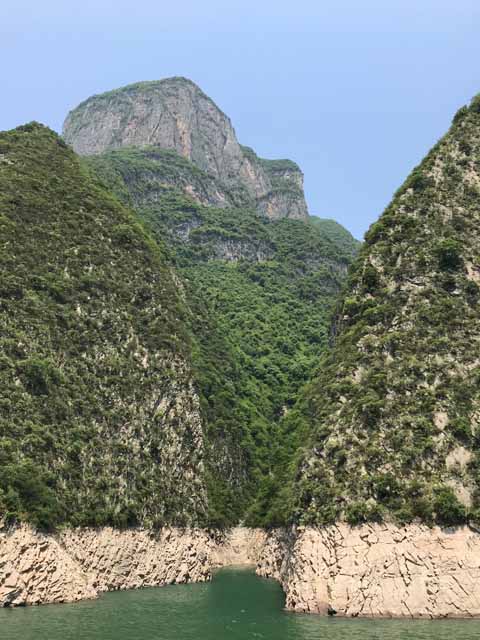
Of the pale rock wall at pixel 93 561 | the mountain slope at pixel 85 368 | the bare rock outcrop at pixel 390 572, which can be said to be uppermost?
the mountain slope at pixel 85 368

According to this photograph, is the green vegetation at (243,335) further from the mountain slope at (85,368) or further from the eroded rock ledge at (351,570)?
the eroded rock ledge at (351,570)

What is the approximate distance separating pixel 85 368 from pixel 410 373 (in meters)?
36.4

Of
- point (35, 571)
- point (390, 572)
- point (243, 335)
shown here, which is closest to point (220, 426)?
point (243, 335)

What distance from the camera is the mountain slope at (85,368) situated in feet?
215

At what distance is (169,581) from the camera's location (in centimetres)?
7300

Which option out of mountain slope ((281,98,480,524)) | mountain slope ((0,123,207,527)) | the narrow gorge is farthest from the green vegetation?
mountain slope ((281,98,480,524))

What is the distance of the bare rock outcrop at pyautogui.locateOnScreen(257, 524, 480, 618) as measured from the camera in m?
49.8

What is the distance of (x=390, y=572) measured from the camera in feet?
167

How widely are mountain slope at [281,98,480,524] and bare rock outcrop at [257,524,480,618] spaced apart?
1.49 metres

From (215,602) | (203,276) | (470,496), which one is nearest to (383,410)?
(470,496)

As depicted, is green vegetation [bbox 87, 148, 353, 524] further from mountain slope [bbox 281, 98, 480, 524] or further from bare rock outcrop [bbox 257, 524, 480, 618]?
bare rock outcrop [bbox 257, 524, 480, 618]

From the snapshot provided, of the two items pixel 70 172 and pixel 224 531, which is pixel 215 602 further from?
pixel 70 172

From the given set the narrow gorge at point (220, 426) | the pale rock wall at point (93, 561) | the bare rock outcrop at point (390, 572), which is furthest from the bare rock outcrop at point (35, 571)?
the bare rock outcrop at point (390, 572)

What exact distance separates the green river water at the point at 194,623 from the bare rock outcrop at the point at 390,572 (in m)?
1.34
